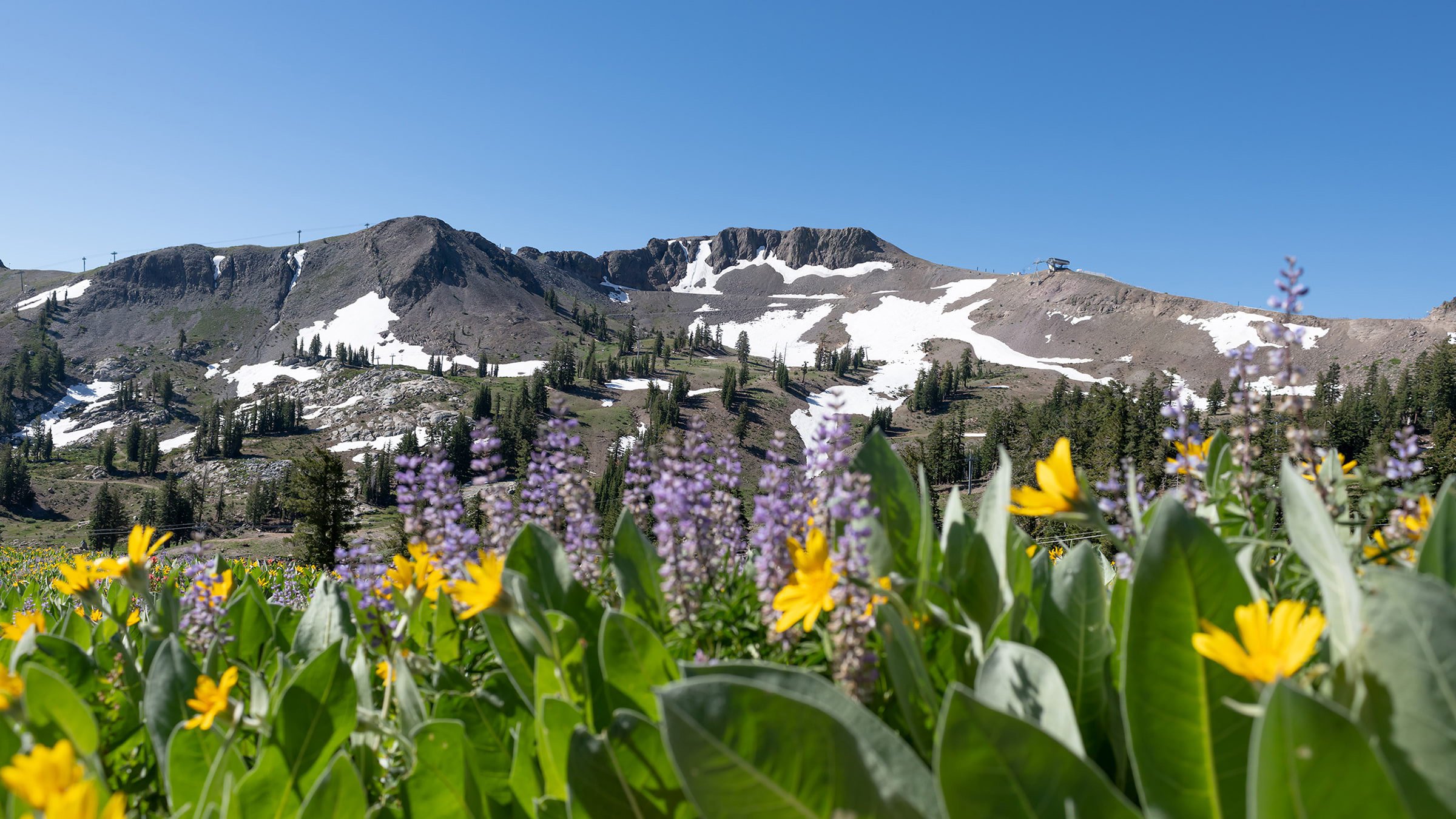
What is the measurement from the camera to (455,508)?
2336 millimetres

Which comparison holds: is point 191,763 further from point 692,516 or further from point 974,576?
point 974,576

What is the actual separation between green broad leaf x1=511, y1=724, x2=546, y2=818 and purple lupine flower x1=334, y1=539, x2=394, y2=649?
31.1 inches

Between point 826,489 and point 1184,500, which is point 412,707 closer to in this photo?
point 826,489

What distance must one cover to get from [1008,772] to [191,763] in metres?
1.56

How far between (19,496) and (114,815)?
138 m

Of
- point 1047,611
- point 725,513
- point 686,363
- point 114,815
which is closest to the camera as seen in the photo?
point 114,815

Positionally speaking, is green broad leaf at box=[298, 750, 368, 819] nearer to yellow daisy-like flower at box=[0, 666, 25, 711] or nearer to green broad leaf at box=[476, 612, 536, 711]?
green broad leaf at box=[476, 612, 536, 711]

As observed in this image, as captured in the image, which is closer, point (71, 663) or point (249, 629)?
point (71, 663)

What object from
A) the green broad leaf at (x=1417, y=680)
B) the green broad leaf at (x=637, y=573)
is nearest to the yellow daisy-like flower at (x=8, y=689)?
the green broad leaf at (x=637, y=573)

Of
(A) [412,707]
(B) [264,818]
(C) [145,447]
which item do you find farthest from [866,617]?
(C) [145,447]

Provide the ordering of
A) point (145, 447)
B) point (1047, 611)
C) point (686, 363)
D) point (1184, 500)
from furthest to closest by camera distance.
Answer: point (686, 363), point (145, 447), point (1184, 500), point (1047, 611)

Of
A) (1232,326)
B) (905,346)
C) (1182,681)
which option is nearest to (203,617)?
(1182,681)

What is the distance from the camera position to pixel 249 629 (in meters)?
2.29

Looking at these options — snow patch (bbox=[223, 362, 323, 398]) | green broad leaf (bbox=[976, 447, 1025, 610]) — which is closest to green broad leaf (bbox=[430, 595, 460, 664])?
green broad leaf (bbox=[976, 447, 1025, 610])
